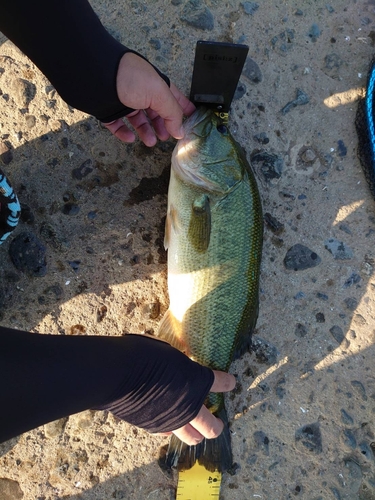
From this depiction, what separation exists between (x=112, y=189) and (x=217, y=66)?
0.91m

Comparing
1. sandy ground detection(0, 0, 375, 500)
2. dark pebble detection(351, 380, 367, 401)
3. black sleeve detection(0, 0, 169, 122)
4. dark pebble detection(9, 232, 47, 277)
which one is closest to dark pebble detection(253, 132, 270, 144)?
sandy ground detection(0, 0, 375, 500)

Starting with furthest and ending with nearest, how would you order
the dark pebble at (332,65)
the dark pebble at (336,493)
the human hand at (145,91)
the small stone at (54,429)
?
1. the dark pebble at (332,65)
2. the dark pebble at (336,493)
3. the small stone at (54,429)
4. the human hand at (145,91)

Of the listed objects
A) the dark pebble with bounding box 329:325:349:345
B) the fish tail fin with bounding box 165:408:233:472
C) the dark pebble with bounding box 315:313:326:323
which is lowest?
the fish tail fin with bounding box 165:408:233:472

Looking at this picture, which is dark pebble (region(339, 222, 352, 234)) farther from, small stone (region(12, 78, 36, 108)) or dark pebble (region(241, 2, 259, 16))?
small stone (region(12, 78, 36, 108))

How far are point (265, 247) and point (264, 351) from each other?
64 cm

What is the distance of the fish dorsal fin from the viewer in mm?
2193

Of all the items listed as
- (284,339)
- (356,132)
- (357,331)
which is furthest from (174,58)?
(357,331)

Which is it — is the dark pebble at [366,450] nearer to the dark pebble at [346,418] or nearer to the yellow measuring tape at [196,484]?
the dark pebble at [346,418]

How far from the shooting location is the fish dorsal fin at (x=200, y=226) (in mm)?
2193

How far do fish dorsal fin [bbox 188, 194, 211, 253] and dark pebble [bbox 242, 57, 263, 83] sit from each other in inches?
38.2

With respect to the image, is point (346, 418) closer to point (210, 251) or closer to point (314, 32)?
point (210, 251)

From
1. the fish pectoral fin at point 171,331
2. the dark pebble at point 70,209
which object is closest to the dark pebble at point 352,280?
the fish pectoral fin at point 171,331

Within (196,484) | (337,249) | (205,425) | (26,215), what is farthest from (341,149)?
(196,484)

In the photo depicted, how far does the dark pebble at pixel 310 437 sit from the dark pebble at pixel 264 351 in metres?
0.45
